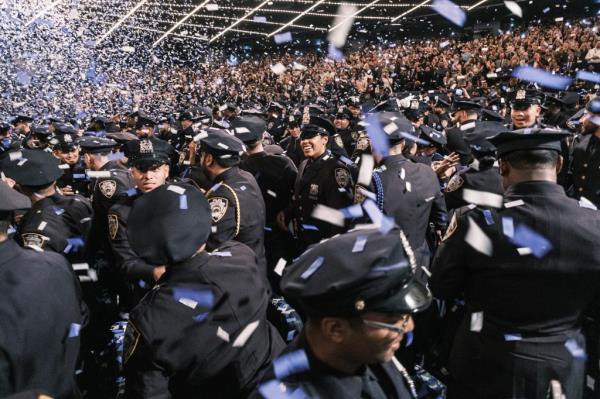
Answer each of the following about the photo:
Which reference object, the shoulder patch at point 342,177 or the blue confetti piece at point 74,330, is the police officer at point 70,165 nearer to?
Answer: the shoulder patch at point 342,177

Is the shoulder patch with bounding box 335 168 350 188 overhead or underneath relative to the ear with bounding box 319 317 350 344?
underneath

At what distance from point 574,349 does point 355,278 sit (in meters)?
1.43

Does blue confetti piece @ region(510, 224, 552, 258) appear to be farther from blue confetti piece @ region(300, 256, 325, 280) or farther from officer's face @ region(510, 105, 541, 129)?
officer's face @ region(510, 105, 541, 129)

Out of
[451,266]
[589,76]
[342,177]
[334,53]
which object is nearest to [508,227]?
[451,266]

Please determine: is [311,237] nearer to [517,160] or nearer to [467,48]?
[517,160]

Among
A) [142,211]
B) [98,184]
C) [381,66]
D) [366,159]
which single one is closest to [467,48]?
[381,66]

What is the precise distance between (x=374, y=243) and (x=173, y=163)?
6.26 m

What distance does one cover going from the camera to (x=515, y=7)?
54.6 ft

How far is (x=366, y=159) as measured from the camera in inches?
156

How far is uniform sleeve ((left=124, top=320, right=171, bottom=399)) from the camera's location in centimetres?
165

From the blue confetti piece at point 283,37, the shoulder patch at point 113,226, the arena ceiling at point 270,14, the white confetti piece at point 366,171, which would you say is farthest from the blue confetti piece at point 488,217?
the blue confetti piece at point 283,37

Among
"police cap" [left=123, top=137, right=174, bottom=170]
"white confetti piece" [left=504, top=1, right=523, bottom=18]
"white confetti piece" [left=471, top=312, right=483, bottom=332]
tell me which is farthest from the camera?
"white confetti piece" [left=504, top=1, right=523, bottom=18]

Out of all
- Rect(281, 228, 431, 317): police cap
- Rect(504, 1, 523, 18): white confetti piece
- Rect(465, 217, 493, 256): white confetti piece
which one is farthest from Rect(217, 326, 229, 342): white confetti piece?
Rect(504, 1, 523, 18): white confetti piece

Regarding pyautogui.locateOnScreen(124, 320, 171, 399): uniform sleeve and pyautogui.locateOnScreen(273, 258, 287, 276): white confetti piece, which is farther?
pyautogui.locateOnScreen(273, 258, 287, 276): white confetti piece
